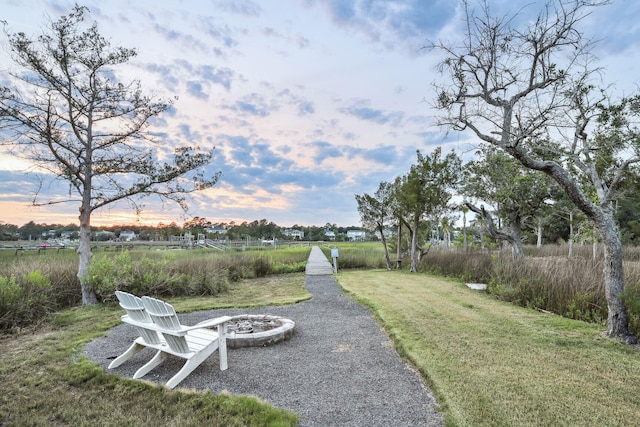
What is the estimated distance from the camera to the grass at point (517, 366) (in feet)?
9.48

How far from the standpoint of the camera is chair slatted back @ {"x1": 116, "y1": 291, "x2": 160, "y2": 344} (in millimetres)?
4082

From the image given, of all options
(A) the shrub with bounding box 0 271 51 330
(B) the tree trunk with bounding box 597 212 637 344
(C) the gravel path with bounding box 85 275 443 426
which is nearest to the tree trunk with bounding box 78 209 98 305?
(A) the shrub with bounding box 0 271 51 330

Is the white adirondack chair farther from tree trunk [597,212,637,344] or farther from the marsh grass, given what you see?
tree trunk [597,212,637,344]

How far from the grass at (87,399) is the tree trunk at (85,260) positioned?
2.92m

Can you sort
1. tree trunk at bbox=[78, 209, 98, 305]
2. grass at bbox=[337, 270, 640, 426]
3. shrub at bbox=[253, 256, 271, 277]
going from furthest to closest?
1. shrub at bbox=[253, 256, 271, 277]
2. tree trunk at bbox=[78, 209, 98, 305]
3. grass at bbox=[337, 270, 640, 426]

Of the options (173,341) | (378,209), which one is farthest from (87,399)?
(378,209)

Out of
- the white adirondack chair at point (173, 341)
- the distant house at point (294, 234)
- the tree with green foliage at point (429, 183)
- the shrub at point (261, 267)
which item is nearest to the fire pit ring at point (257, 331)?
the white adirondack chair at point (173, 341)

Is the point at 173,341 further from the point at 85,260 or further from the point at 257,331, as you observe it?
the point at 85,260

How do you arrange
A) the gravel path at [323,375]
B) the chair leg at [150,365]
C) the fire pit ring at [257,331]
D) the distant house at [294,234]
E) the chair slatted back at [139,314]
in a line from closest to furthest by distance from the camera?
1. the gravel path at [323,375]
2. the chair leg at [150,365]
3. the chair slatted back at [139,314]
4. the fire pit ring at [257,331]
5. the distant house at [294,234]

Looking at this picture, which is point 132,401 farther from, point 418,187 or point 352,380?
point 418,187

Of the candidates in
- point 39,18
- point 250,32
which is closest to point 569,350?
point 250,32

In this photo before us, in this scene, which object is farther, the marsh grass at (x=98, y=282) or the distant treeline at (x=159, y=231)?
the distant treeline at (x=159, y=231)

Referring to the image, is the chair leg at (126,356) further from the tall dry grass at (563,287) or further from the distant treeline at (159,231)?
the distant treeline at (159,231)

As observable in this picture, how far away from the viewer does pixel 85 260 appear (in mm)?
8102
